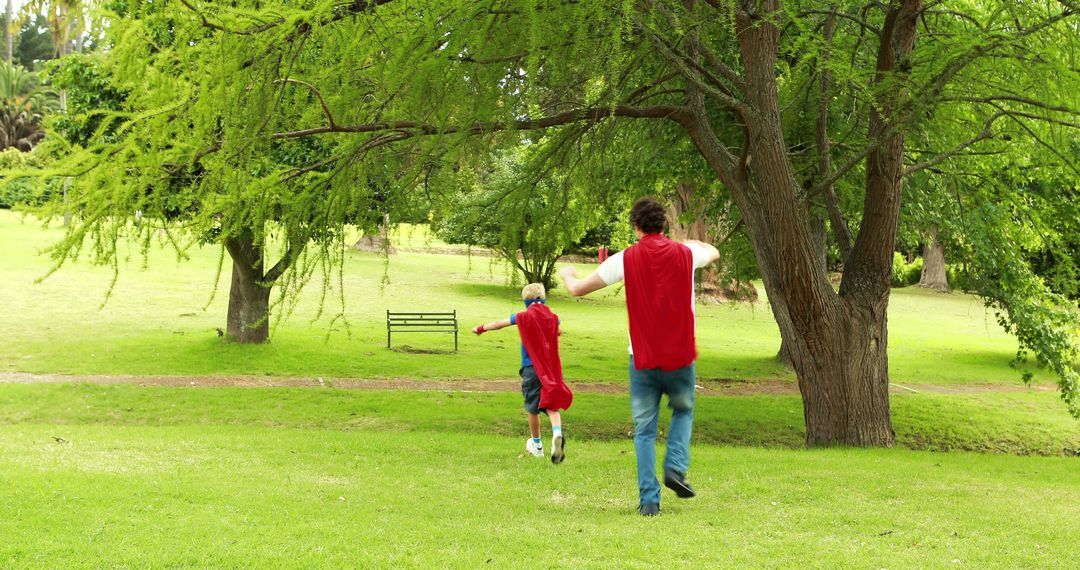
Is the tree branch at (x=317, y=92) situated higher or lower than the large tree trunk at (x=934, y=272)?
higher

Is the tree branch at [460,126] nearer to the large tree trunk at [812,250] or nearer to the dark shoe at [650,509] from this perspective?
the large tree trunk at [812,250]

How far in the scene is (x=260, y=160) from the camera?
30.2ft

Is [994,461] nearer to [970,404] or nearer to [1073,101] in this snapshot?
[1073,101]

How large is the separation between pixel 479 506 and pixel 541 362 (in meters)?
2.75

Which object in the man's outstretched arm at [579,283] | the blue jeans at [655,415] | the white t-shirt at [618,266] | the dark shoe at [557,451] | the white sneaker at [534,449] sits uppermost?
the white t-shirt at [618,266]

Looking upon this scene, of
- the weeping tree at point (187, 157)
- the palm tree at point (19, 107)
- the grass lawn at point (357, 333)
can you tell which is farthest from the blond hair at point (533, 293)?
the palm tree at point (19, 107)

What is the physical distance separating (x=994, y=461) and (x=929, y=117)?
447 cm

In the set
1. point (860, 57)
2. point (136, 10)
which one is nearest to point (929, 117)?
point (860, 57)

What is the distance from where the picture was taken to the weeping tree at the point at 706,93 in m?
8.12

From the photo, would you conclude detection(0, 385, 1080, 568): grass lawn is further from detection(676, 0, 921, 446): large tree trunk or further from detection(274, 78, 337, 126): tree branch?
detection(274, 78, 337, 126): tree branch

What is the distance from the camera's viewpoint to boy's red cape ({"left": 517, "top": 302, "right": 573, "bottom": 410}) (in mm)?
9367

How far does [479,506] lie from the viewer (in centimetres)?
700

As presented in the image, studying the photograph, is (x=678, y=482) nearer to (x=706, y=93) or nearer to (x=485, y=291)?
(x=706, y=93)

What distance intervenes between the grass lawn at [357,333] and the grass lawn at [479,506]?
102 inches
